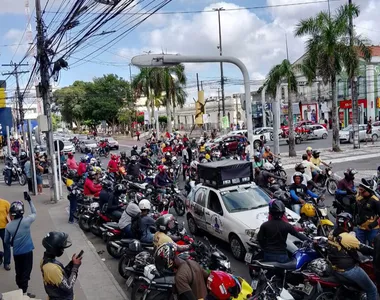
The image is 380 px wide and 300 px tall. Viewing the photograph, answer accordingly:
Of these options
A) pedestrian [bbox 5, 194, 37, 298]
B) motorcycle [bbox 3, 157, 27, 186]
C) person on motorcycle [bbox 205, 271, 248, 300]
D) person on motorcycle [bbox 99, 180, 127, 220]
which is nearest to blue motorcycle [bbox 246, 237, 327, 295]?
person on motorcycle [bbox 205, 271, 248, 300]

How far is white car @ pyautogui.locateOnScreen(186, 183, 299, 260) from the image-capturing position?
28.8ft

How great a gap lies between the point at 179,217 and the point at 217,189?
3.56 metres

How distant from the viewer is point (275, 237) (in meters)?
6.29

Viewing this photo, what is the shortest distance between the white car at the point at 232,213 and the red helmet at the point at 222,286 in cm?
328

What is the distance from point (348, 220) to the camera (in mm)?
5945

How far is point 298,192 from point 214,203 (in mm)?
2191

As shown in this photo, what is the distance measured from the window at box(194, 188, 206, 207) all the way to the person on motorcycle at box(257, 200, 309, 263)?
13.4 feet

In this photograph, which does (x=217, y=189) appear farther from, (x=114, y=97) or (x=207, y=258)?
(x=114, y=97)

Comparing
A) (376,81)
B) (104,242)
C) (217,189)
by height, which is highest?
(376,81)

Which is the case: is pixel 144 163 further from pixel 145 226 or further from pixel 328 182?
pixel 145 226

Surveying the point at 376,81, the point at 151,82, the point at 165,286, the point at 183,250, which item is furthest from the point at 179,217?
the point at 376,81

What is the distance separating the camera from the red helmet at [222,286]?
16.8 ft

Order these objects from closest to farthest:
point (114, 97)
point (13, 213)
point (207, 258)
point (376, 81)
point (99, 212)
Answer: point (207, 258) → point (13, 213) → point (99, 212) → point (376, 81) → point (114, 97)

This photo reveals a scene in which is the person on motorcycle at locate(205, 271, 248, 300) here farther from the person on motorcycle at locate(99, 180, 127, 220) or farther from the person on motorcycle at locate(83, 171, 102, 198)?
the person on motorcycle at locate(83, 171, 102, 198)
